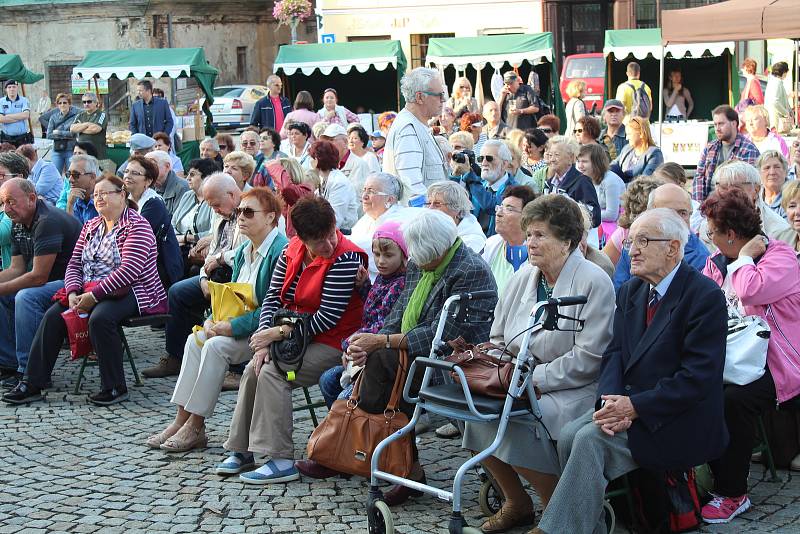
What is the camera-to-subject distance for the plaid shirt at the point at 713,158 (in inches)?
390

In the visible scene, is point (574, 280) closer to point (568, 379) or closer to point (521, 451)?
point (568, 379)

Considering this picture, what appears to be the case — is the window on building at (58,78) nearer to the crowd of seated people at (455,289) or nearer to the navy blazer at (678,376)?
the crowd of seated people at (455,289)

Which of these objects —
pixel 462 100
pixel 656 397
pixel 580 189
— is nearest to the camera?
pixel 656 397

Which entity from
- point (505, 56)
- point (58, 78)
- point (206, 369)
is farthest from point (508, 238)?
point (58, 78)

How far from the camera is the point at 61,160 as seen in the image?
1728 centimetres

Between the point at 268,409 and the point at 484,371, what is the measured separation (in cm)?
158

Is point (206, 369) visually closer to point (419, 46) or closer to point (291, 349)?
point (291, 349)

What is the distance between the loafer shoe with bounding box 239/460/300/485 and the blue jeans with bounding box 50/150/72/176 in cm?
1203

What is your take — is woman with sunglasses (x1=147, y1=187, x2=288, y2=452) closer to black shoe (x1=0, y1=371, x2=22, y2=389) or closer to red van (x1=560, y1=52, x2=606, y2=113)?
black shoe (x1=0, y1=371, x2=22, y2=389)

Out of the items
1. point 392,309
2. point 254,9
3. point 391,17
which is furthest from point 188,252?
point 254,9

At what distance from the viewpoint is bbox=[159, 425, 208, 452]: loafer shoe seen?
21.6 ft

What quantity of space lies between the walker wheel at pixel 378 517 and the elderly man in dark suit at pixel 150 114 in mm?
14865

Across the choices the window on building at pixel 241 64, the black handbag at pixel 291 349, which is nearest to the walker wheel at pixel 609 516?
the black handbag at pixel 291 349

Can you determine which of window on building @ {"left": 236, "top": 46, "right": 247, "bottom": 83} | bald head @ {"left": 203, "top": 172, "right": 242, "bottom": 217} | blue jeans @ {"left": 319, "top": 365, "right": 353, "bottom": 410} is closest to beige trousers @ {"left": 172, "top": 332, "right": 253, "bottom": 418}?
blue jeans @ {"left": 319, "top": 365, "right": 353, "bottom": 410}
